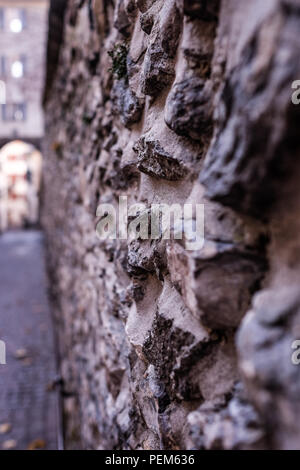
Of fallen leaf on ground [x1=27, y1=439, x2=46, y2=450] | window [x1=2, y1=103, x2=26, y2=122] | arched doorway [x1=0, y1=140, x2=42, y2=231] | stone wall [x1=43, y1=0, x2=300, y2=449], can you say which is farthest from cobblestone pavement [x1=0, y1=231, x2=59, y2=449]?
arched doorway [x1=0, y1=140, x2=42, y2=231]

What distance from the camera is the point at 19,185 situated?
18.1 metres

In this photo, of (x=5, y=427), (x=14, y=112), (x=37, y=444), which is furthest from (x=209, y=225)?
(x=14, y=112)

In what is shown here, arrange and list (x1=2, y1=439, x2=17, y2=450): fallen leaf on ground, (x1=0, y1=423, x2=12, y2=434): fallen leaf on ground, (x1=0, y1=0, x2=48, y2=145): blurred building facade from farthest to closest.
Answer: (x1=0, y1=0, x2=48, y2=145): blurred building facade < (x1=0, y1=423, x2=12, y2=434): fallen leaf on ground < (x1=2, y1=439, x2=17, y2=450): fallen leaf on ground

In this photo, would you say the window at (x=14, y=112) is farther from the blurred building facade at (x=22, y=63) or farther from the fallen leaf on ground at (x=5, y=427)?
the fallen leaf on ground at (x=5, y=427)

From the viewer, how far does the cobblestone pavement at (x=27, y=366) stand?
112 inches

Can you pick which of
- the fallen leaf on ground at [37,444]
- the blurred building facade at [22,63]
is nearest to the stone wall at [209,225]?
the fallen leaf on ground at [37,444]

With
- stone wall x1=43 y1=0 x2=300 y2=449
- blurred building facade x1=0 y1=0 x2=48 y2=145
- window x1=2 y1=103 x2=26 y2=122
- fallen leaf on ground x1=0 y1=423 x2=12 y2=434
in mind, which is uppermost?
blurred building facade x1=0 y1=0 x2=48 y2=145

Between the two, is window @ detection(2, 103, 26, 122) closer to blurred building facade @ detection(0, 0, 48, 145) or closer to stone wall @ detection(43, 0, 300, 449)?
blurred building facade @ detection(0, 0, 48, 145)

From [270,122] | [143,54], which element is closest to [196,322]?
[270,122]

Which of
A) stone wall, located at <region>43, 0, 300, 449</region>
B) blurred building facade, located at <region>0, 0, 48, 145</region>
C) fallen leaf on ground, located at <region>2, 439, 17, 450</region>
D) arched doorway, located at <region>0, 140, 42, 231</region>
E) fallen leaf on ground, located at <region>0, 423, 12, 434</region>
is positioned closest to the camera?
stone wall, located at <region>43, 0, 300, 449</region>

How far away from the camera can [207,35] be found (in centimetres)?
73

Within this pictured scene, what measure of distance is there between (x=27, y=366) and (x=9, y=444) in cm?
126

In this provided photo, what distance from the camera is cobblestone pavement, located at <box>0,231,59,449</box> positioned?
9.32ft

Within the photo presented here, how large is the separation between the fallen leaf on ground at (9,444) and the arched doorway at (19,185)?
13277 millimetres
